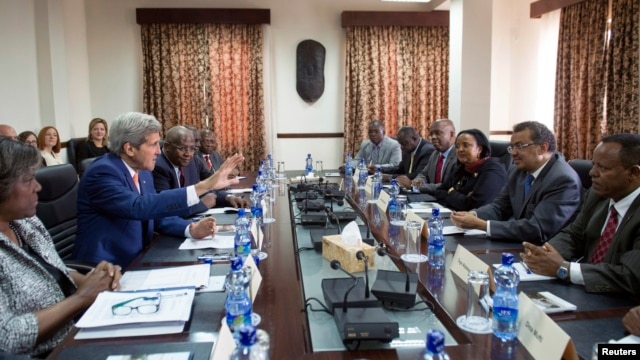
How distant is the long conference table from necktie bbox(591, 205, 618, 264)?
0.96ft

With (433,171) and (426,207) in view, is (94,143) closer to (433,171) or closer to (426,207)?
(433,171)

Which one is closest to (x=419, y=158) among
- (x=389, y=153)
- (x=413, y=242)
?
(x=389, y=153)

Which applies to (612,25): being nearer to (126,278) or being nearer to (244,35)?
(244,35)

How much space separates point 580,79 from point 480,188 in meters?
3.33

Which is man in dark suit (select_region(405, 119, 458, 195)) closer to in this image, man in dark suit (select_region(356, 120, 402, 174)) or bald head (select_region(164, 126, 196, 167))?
man in dark suit (select_region(356, 120, 402, 174))

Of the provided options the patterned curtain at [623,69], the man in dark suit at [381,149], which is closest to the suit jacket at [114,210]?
the man in dark suit at [381,149]

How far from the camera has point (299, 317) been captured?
1.33 meters

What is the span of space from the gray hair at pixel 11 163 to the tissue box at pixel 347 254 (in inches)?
40.3

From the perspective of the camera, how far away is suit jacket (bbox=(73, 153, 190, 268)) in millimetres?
2039

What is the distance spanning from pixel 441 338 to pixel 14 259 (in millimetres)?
1290

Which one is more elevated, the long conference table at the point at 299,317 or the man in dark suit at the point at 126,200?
the man in dark suit at the point at 126,200

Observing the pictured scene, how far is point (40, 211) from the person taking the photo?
88.5 inches

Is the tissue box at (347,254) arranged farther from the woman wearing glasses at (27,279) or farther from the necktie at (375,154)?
the necktie at (375,154)

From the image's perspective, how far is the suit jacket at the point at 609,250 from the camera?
150cm
